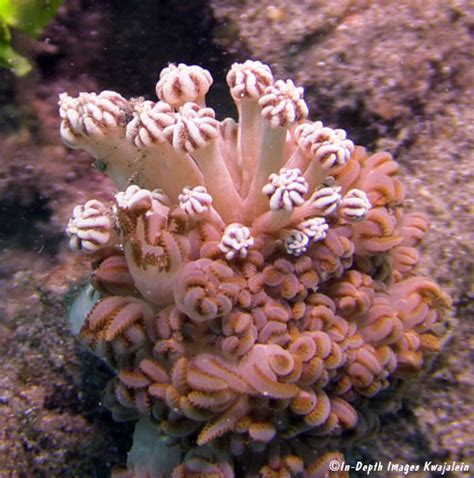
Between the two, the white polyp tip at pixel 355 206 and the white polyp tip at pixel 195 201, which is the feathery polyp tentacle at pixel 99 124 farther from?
the white polyp tip at pixel 355 206

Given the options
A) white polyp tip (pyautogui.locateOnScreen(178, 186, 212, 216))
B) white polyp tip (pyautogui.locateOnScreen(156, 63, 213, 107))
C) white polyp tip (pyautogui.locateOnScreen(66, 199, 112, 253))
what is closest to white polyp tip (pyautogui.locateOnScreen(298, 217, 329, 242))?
white polyp tip (pyautogui.locateOnScreen(178, 186, 212, 216))

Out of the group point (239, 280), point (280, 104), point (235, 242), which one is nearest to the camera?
point (280, 104)

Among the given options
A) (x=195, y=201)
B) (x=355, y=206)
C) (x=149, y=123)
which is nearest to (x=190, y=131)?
(x=149, y=123)

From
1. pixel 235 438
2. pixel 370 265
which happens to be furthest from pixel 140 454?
pixel 370 265

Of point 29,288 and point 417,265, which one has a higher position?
point 417,265

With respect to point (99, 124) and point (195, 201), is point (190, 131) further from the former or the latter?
point (99, 124)

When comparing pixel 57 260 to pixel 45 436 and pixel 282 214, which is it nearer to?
pixel 45 436

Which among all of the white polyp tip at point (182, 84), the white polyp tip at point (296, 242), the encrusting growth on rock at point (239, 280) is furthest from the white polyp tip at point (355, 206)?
the white polyp tip at point (182, 84)
